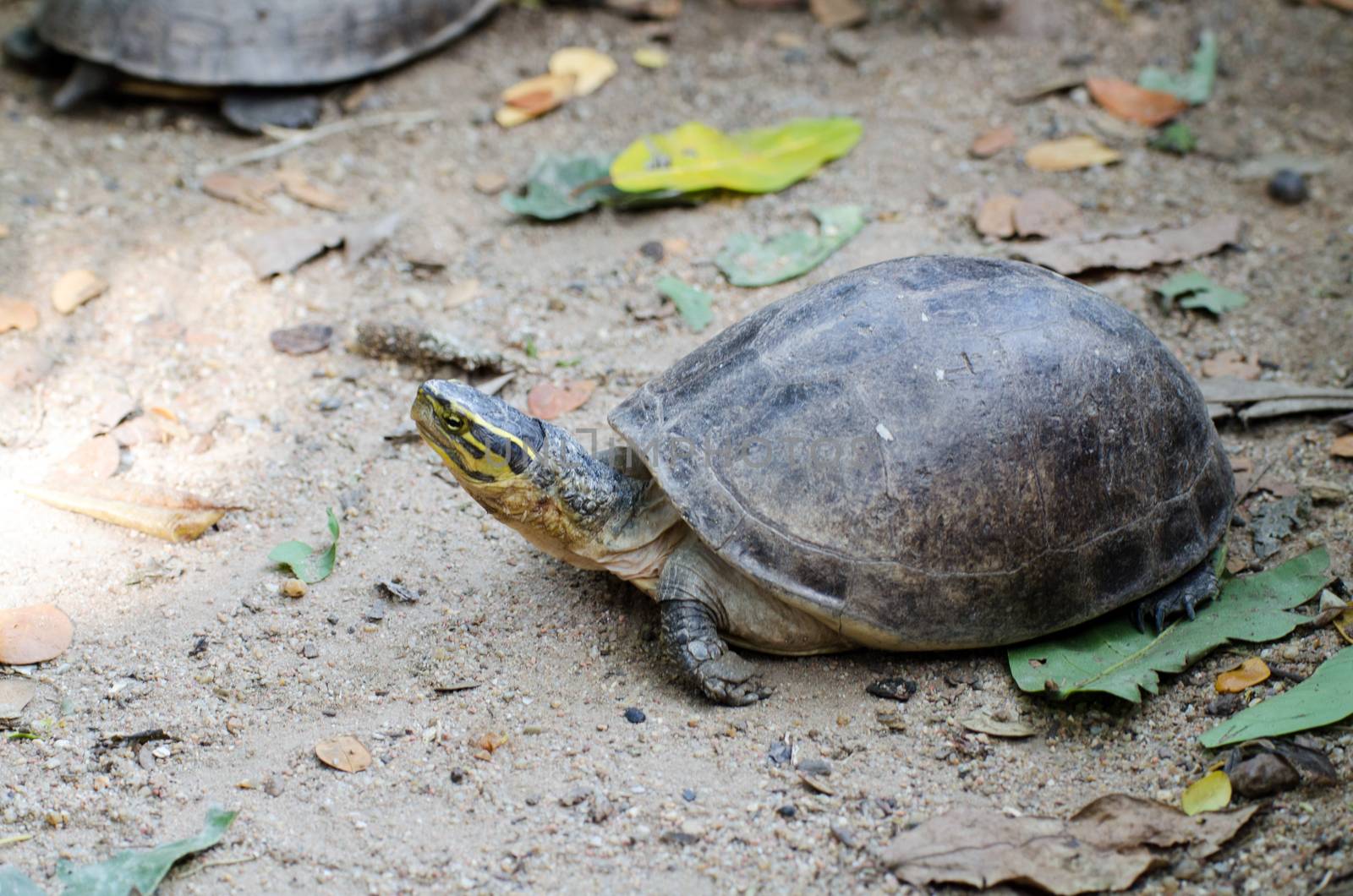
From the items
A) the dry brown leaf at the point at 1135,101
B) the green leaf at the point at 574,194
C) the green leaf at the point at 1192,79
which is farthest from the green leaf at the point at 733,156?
the green leaf at the point at 1192,79

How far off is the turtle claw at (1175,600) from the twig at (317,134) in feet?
17.3

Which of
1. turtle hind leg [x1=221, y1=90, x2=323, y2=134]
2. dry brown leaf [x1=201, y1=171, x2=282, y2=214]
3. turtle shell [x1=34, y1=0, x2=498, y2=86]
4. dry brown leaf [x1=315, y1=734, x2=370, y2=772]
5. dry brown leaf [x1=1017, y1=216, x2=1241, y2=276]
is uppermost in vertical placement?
turtle shell [x1=34, y1=0, x2=498, y2=86]

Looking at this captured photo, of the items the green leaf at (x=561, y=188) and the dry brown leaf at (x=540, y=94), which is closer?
the green leaf at (x=561, y=188)

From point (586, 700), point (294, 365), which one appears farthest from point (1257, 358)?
point (294, 365)

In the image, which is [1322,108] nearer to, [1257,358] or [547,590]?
[1257,358]

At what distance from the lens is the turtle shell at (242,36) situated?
7145 millimetres

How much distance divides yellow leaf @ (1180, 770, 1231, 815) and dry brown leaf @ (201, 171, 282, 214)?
5350mm

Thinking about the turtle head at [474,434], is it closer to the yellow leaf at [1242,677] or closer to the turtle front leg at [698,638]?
the turtle front leg at [698,638]

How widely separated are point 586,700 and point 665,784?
0.47 m

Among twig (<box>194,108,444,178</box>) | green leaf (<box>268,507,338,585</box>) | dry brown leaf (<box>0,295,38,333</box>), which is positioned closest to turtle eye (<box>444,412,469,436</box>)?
green leaf (<box>268,507,338,585</box>)

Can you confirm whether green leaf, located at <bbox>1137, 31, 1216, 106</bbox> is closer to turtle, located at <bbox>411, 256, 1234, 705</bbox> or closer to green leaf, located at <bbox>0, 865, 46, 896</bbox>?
turtle, located at <bbox>411, 256, 1234, 705</bbox>

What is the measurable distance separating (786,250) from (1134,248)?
67.1 inches

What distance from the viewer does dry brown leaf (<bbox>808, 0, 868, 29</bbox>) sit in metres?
7.69

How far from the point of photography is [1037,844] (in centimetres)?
293
